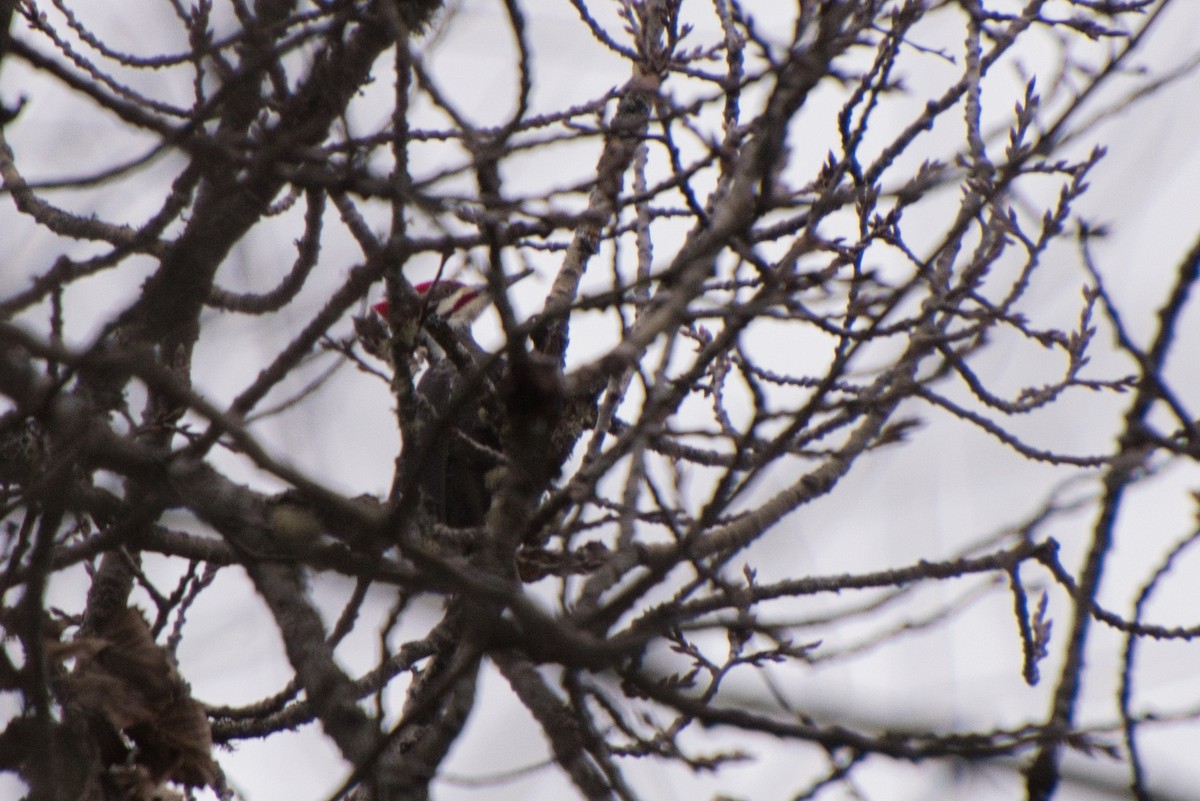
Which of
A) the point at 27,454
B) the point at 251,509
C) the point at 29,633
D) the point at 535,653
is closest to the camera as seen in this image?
the point at 535,653

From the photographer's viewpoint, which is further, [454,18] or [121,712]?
[454,18]

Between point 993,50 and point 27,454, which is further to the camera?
point 993,50

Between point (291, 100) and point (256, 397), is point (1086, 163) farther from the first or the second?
point (256, 397)

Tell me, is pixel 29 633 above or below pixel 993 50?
below

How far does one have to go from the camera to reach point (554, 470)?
3.24 m

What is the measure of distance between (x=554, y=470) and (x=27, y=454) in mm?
1189

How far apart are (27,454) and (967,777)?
2121 mm

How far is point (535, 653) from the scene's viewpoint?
54.8 inches

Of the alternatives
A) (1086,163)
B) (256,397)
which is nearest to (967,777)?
(256,397)

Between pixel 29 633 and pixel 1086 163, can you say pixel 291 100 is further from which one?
pixel 1086 163

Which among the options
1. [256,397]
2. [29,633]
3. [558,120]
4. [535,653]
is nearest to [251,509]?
[256,397]

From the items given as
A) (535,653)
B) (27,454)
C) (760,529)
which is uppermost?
(27,454)

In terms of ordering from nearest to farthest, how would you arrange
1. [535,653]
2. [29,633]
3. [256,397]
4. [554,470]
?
[535,653]
[29,633]
[256,397]
[554,470]

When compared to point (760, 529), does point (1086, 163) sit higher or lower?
higher
